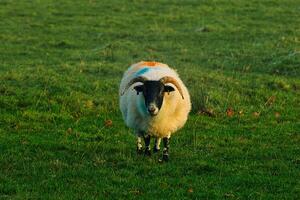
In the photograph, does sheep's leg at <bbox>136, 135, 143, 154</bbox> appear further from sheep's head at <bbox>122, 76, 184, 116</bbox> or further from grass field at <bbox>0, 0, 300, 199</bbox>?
sheep's head at <bbox>122, 76, 184, 116</bbox>

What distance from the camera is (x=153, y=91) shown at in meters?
10.9

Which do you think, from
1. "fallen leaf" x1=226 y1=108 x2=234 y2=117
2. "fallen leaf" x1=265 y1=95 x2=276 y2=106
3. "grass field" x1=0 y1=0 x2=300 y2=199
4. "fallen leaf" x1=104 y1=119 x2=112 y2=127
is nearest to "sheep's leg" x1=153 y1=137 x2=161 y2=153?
"grass field" x1=0 y1=0 x2=300 y2=199

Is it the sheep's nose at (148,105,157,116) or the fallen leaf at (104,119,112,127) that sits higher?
the sheep's nose at (148,105,157,116)

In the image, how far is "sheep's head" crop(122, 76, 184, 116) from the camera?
10774 millimetres

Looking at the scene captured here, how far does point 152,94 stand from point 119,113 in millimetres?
3780

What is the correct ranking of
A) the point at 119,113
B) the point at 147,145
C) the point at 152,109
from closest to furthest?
1. the point at 152,109
2. the point at 147,145
3. the point at 119,113

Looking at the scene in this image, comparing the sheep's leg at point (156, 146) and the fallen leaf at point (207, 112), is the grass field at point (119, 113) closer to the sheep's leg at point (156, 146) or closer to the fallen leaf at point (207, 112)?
the fallen leaf at point (207, 112)

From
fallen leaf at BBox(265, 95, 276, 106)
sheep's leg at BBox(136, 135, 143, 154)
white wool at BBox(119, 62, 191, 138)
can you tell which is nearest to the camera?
white wool at BBox(119, 62, 191, 138)

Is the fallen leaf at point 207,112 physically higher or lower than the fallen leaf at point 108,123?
higher

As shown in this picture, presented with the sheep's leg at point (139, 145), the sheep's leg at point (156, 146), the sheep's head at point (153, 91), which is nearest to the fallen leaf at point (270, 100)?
the sheep's leg at point (156, 146)

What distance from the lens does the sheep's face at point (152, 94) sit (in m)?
10.8

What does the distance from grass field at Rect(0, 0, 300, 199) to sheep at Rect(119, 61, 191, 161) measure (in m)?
0.45

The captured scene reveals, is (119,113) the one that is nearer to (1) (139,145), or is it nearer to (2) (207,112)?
(2) (207,112)

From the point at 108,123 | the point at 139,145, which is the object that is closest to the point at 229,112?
the point at 108,123
